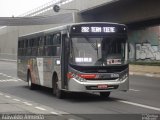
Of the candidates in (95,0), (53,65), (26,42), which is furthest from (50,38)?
(95,0)

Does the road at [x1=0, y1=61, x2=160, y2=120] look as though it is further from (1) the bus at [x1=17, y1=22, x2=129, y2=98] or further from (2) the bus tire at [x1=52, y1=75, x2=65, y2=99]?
(1) the bus at [x1=17, y1=22, x2=129, y2=98]

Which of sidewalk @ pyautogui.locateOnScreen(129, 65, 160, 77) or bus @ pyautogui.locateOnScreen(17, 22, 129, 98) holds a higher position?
bus @ pyautogui.locateOnScreen(17, 22, 129, 98)

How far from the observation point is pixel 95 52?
17578mm

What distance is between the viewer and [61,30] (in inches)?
735

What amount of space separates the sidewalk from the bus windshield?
69.9ft

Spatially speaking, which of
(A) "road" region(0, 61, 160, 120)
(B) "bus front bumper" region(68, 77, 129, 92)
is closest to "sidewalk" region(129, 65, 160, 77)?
(A) "road" region(0, 61, 160, 120)

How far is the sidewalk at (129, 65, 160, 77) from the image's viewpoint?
3939 cm

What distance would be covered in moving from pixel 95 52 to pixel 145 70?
2470 centimetres

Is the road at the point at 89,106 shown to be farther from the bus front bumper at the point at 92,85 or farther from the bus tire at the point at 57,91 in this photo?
the bus front bumper at the point at 92,85

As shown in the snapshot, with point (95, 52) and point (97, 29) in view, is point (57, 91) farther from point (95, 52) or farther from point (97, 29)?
point (97, 29)

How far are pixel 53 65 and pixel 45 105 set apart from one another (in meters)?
3.18

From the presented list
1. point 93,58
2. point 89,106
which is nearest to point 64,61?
point 93,58

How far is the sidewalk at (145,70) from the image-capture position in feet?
129

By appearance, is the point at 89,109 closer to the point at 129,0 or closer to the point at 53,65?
the point at 53,65
